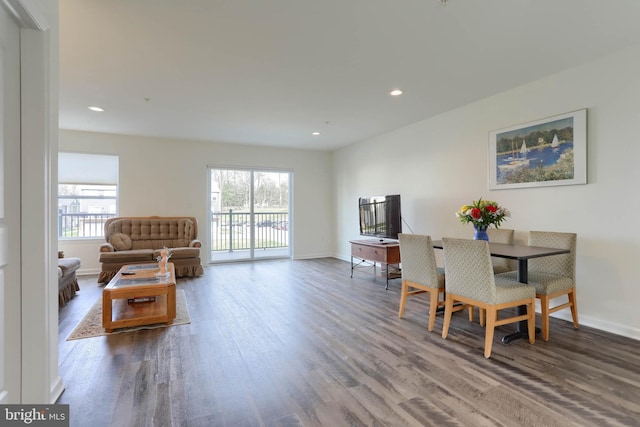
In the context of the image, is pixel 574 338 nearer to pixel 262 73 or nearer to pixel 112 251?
pixel 262 73

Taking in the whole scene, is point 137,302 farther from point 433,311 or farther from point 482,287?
point 482,287

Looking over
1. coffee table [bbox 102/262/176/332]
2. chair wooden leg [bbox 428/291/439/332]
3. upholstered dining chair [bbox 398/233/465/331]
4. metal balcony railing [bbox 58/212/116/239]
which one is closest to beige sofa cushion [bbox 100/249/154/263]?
metal balcony railing [bbox 58/212/116/239]

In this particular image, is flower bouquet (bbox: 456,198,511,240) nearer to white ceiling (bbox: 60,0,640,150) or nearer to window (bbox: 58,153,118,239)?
white ceiling (bbox: 60,0,640,150)

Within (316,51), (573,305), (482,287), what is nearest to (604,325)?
(573,305)

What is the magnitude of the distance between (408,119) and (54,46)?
13.7 feet

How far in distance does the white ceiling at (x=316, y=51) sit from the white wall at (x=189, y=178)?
1.38 metres

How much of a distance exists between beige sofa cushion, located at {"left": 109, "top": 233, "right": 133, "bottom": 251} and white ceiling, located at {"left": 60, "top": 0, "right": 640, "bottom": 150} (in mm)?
1948

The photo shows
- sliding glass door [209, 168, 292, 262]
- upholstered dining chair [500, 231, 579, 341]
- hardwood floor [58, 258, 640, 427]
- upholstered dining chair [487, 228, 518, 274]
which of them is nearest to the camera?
hardwood floor [58, 258, 640, 427]

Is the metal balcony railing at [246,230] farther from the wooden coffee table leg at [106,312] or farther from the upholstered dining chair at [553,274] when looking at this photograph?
the upholstered dining chair at [553,274]

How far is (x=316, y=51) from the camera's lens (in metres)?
2.67

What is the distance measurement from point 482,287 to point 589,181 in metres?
1.63

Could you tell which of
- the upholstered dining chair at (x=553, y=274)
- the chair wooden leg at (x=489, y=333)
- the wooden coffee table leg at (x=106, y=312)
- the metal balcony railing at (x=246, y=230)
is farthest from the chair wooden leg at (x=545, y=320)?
the metal balcony railing at (x=246, y=230)

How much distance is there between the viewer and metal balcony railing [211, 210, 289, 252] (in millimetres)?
6598

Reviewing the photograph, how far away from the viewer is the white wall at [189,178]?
5480 mm
